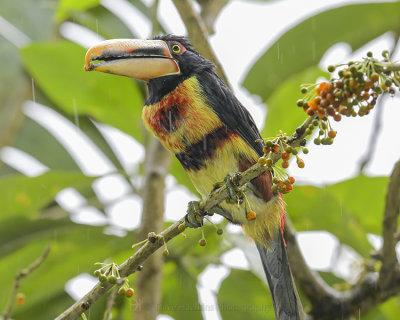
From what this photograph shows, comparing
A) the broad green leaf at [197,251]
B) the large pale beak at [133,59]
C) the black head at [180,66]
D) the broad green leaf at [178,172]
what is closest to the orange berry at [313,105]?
the large pale beak at [133,59]

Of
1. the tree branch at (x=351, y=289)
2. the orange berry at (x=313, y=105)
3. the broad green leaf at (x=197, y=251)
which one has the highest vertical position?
the broad green leaf at (x=197, y=251)

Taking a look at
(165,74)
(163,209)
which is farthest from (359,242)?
(165,74)

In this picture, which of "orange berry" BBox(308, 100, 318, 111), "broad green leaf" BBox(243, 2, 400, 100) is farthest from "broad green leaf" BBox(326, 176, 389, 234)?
"orange berry" BBox(308, 100, 318, 111)

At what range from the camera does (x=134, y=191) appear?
3.32 meters

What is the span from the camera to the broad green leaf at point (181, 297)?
10.2 feet

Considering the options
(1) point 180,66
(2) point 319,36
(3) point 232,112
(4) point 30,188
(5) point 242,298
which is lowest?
(5) point 242,298

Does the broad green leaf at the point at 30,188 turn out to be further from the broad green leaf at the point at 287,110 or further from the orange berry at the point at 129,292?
the orange berry at the point at 129,292

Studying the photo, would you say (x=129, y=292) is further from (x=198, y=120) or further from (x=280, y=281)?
(x=280, y=281)

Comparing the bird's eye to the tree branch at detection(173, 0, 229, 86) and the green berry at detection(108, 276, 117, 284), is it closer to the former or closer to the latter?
the tree branch at detection(173, 0, 229, 86)

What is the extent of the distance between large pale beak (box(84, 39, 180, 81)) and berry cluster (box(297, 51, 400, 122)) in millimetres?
813

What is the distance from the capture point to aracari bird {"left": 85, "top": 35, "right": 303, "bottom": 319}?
2.24 metres

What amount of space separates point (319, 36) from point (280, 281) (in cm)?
151

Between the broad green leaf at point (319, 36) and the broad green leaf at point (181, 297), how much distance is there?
1.09m

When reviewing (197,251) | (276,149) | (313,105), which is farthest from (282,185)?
(197,251)
